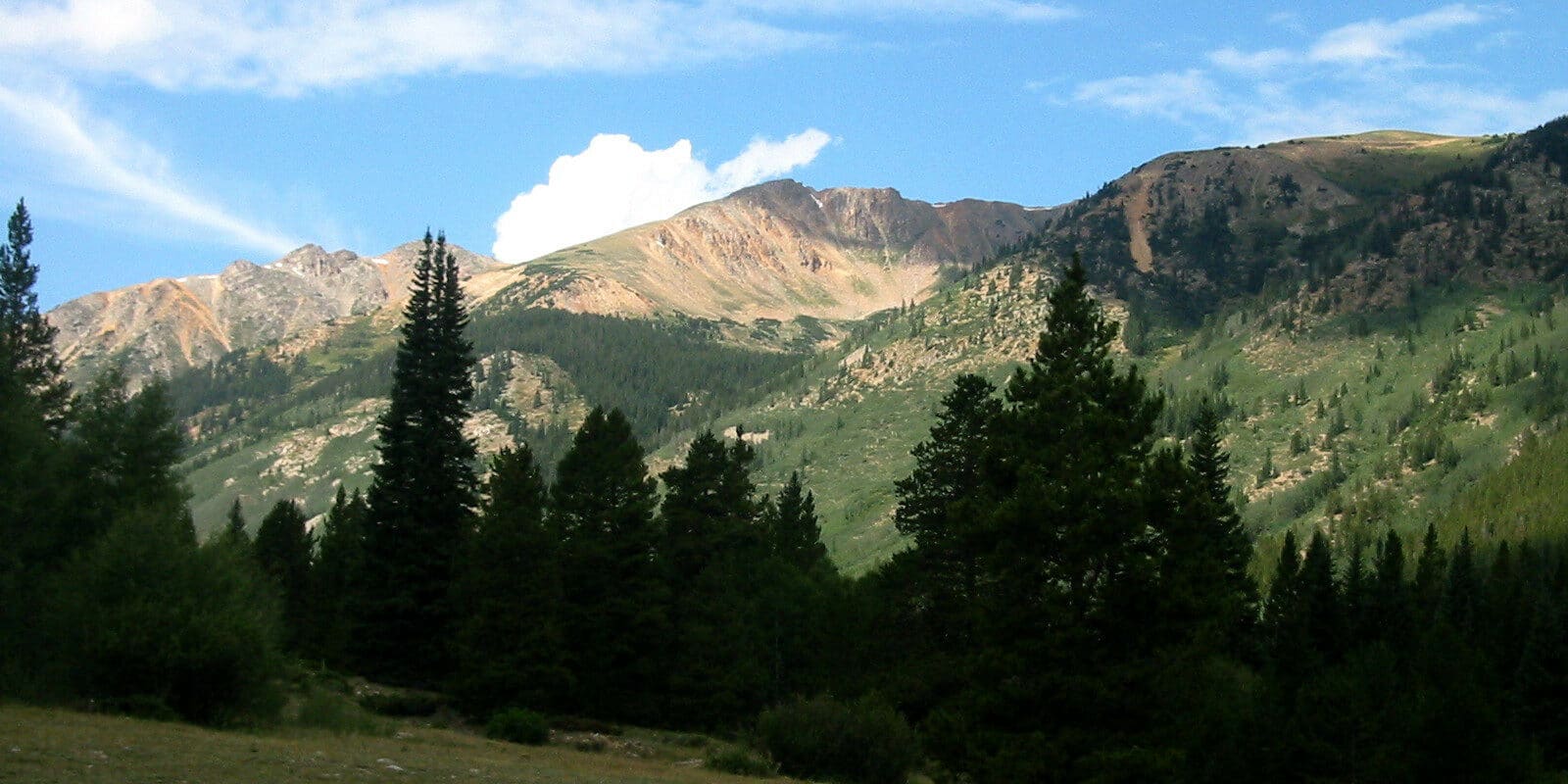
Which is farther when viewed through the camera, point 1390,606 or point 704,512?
point 1390,606

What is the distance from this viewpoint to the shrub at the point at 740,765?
37438 mm

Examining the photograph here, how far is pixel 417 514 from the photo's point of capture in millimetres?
61594

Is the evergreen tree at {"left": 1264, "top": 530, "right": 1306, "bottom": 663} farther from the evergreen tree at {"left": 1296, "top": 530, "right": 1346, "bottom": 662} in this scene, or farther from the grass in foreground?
the grass in foreground

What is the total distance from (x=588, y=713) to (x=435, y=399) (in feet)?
58.5

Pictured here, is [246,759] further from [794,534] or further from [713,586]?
[794,534]

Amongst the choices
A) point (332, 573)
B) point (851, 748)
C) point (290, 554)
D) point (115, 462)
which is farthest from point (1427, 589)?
point (115, 462)

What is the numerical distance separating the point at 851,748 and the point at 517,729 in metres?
10.7

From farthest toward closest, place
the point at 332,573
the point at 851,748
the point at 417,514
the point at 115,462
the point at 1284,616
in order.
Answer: the point at 332,573
the point at 1284,616
the point at 417,514
the point at 115,462
the point at 851,748

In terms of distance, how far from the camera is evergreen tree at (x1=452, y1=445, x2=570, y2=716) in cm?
4996

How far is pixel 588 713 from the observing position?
56.1m

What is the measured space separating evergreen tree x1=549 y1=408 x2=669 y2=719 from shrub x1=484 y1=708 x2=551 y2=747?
1224cm

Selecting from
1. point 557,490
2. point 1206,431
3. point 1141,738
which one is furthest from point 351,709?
point 1206,431

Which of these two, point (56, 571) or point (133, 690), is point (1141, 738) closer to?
point (133, 690)

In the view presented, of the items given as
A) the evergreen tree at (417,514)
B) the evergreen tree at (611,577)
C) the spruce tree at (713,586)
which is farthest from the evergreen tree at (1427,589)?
the evergreen tree at (417,514)
